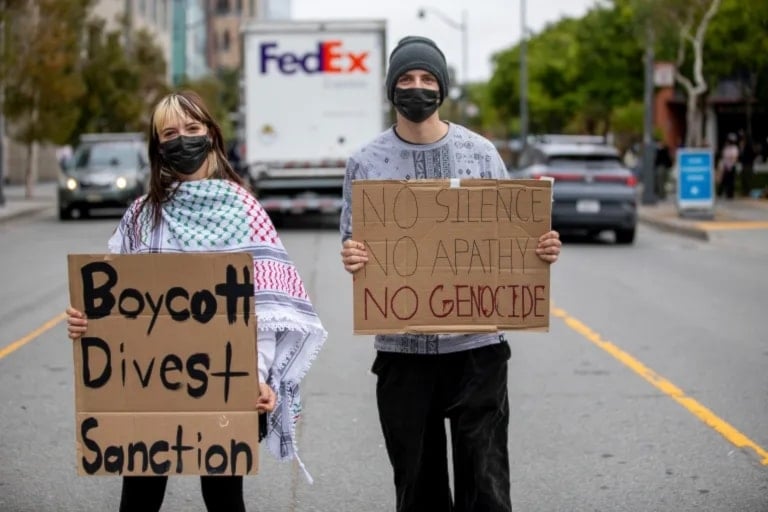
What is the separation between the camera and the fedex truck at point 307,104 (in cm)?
2422

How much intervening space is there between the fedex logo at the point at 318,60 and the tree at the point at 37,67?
10.7 metres

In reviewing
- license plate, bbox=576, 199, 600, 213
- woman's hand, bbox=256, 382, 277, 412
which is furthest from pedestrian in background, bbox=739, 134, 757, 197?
woman's hand, bbox=256, 382, 277, 412

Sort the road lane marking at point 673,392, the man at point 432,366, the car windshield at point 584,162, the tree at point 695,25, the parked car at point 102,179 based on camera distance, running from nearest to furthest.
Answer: the man at point 432,366
the road lane marking at point 673,392
the car windshield at point 584,162
the parked car at point 102,179
the tree at point 695,25

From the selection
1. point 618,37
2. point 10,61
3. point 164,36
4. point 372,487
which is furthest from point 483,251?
point 164,36

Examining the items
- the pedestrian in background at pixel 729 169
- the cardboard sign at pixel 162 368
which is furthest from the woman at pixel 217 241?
the pedestrian in background at pixel 729 169

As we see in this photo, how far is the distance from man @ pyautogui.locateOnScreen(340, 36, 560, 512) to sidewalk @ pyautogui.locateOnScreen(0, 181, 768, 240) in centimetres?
1947

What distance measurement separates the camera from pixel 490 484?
15.0 ft

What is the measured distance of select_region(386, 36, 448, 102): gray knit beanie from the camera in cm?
463

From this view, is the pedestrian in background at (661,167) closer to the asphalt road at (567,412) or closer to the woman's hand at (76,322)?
the asphalt road at (567,412)

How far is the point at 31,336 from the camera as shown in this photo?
38.3 feet

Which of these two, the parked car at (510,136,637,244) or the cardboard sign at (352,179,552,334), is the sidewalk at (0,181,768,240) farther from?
the cardboard sign at (352,179,552,334)

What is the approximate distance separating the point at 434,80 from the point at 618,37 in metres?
38.6

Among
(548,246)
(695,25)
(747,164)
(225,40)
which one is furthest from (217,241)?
(225,40)

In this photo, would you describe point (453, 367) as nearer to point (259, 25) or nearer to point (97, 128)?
point (259, 25)
